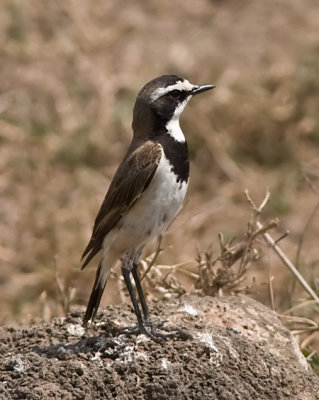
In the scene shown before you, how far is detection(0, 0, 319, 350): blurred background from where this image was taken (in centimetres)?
950

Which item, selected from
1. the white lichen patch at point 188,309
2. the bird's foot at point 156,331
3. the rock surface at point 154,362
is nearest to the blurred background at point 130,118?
the white lichen patch at point 188,309

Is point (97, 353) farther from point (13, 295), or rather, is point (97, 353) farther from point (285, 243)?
point (285, 243)

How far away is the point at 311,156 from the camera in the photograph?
10.8 meters

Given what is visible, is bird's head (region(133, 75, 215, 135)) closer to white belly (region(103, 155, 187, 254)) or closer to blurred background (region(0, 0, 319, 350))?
white belly (region(103, 155, 187, 254))

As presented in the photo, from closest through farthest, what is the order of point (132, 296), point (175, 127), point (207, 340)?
point (207, 340), point (132, 296), point (175, 127)

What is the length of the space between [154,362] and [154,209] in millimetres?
881

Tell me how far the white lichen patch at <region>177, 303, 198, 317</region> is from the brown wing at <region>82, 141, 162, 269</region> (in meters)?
0.60

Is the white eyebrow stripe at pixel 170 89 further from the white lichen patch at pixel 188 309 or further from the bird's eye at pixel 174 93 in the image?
the white lichen patch at pixel 188 309

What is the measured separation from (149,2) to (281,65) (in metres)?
2.33

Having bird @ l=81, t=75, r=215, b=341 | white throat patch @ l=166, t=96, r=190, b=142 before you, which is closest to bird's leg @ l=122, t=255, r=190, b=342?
bird @ l=81, t=75, r=215, b=341

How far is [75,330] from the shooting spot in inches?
232

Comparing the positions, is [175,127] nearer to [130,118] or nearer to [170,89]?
[170,89]

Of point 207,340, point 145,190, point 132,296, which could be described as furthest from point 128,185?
point 207,340

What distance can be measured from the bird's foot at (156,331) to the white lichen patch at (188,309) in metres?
0.31
